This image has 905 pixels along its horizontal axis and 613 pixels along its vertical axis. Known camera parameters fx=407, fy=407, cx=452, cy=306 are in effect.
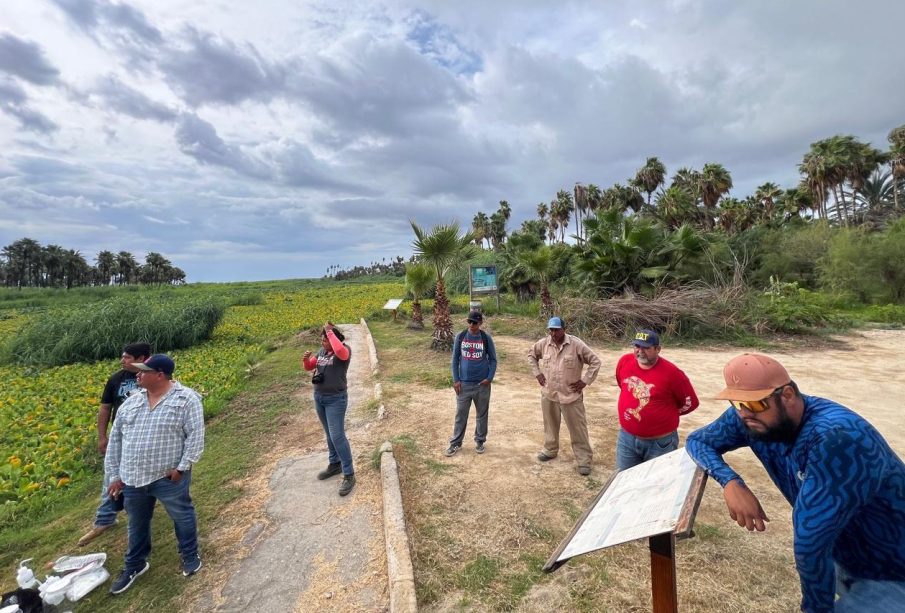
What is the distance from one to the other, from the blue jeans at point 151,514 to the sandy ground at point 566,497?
184cm

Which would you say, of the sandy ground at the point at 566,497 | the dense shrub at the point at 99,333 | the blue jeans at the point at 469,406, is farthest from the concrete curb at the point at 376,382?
the dense shrub at the point at 99,333

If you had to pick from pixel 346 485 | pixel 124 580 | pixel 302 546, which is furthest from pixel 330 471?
pixel 124 580

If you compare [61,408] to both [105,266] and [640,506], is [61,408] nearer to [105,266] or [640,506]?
[640,506]

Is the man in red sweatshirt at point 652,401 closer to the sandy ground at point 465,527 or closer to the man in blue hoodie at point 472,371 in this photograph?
the sandy ground at point 465,527

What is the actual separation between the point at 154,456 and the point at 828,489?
4.00 meters

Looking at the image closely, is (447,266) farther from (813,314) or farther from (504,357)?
(813,314)

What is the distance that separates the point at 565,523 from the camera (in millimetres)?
3826

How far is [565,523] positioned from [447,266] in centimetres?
988

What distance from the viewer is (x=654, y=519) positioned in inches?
64.0

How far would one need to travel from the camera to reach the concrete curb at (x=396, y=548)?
284 centimetres

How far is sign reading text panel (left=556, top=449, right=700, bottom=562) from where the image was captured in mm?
1600

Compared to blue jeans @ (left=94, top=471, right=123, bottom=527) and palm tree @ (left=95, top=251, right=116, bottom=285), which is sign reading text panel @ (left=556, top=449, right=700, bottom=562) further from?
palm tree @ (left=95, top=251, right=116, bottom=285)

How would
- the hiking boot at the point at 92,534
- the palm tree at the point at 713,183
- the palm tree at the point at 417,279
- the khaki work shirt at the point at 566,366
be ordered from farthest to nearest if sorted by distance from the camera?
the palm tree at the point at 713,183 → the palm tree at the point at 417,279 → the khaki work shirt at the point at 566,366 → the hiking boot at the point at 92,534

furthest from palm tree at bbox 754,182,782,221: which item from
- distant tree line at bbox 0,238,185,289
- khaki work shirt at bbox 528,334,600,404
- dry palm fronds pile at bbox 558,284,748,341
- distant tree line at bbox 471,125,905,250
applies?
distant tree line at bbox 0,238,185,289
